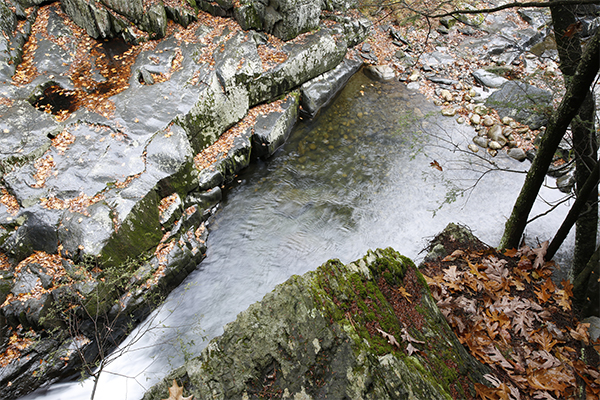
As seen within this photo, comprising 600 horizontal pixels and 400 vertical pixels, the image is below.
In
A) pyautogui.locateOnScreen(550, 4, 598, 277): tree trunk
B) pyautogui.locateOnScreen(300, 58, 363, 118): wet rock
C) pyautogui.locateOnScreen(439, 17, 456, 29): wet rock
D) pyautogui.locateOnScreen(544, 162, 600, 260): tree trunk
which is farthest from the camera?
pyautogui.locateOnScreen(439, 17, 456, 29): wet rock

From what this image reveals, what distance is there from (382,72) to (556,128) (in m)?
11.0

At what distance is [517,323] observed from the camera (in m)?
4.17

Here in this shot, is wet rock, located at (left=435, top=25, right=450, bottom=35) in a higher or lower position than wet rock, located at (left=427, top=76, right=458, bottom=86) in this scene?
higher

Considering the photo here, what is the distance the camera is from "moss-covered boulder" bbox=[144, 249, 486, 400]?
283 cm

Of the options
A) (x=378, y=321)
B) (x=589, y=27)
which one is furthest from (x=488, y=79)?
(x=378, y=321)

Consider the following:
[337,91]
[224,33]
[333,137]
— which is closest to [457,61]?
[337,91]

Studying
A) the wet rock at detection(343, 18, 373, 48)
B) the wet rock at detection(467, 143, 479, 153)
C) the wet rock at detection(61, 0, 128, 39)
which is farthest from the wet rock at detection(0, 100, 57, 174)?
the wet rock at detection(467, 143, 479, 153)

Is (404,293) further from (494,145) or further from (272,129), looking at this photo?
(494,145)

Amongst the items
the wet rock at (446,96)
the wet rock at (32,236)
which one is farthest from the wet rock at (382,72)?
the wet rock at (32,236)

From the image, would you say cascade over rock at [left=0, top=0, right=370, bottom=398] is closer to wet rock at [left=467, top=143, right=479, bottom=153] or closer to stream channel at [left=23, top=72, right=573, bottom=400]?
stream channel at [left=23, top=72, right=573, bottom=400]

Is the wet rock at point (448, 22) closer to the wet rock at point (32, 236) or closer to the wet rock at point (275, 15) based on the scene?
the wet rock at point (275, 15)

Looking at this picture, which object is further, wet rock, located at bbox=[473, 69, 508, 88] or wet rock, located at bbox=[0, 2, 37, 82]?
wet rock, located at bbox=[473, 69, 508, 88]

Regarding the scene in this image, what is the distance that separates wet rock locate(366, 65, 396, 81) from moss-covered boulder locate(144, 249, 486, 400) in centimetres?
1267

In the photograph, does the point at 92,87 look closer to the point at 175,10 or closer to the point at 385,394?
the point at 175,10
